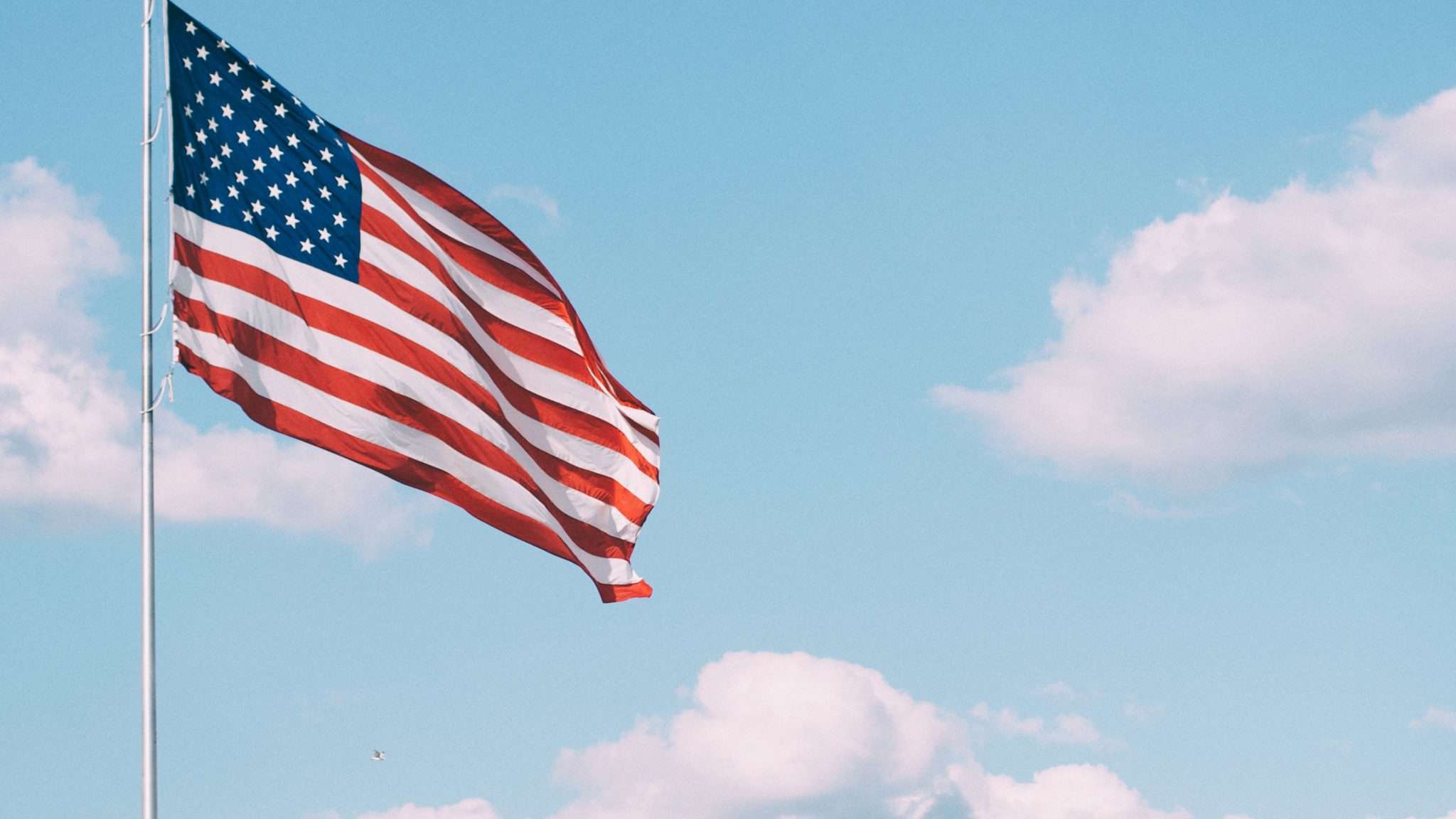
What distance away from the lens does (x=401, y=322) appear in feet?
101

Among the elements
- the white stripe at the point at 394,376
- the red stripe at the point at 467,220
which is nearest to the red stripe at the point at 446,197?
the red stripe at the point at 467,220

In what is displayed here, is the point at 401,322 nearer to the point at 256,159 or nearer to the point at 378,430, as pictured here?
the point at 378,430

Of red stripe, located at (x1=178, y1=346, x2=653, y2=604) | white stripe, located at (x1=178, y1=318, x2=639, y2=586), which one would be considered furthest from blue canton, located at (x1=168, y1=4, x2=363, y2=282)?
red stripe, located at (x1=178, y1=346, x2=653, y2=604)

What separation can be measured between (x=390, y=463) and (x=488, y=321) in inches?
174

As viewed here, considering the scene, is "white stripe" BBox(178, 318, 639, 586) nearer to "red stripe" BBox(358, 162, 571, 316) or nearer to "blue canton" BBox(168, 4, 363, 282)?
"blue canton" BBox(168, 4, 363, 282)

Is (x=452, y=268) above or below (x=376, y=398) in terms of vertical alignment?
above

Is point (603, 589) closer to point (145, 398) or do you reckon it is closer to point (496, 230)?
point (496, 230)

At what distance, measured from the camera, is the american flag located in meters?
28.3

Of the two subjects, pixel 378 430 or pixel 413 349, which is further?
pixel 413 349

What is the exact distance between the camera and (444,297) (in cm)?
3172

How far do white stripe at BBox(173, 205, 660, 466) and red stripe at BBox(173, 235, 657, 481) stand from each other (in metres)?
0.10

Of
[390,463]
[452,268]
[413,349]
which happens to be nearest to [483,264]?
[452,268]

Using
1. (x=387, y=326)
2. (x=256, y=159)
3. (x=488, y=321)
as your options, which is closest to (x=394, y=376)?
(x=387, y=326)

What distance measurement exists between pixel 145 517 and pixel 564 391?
396 inches
